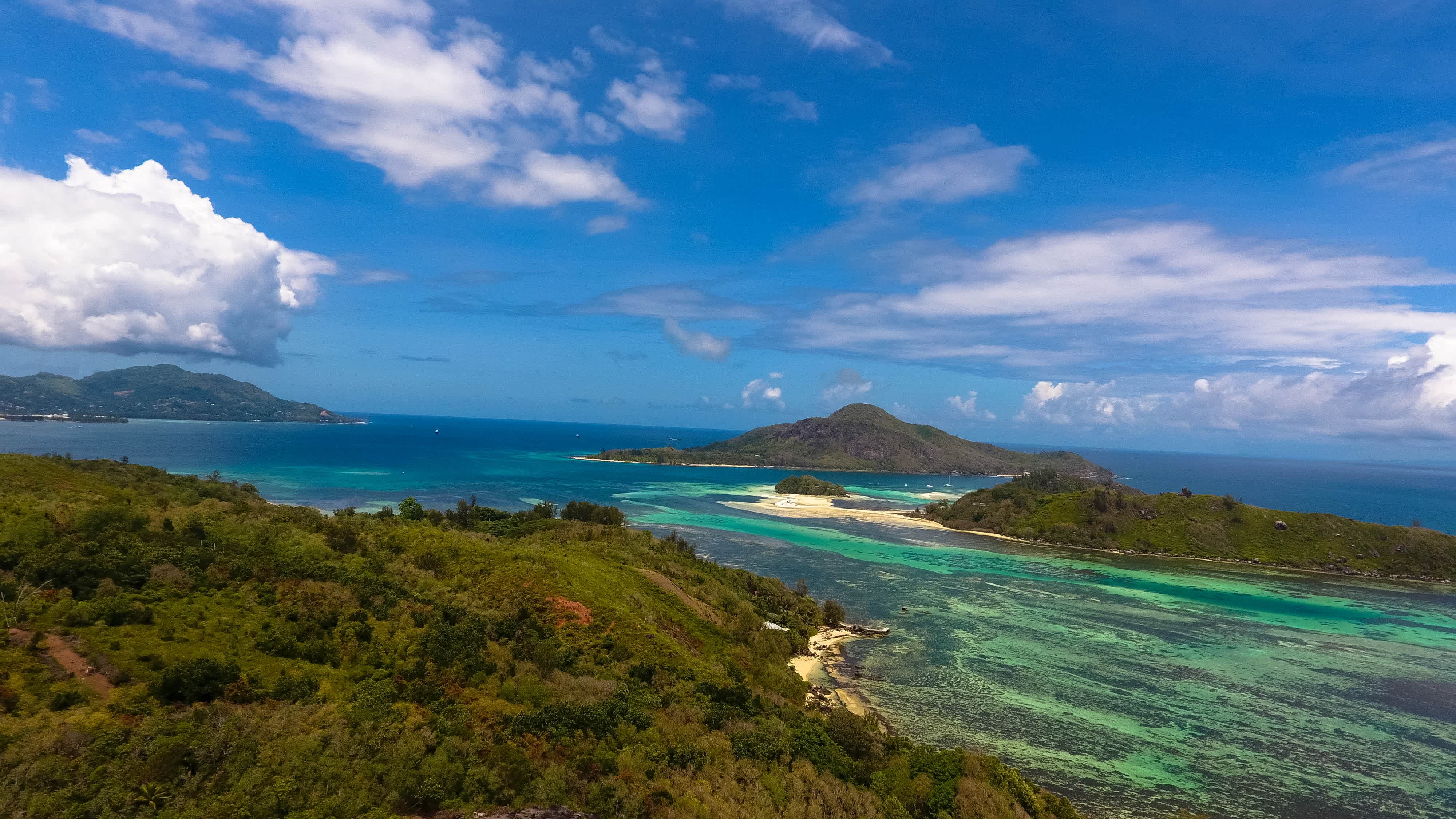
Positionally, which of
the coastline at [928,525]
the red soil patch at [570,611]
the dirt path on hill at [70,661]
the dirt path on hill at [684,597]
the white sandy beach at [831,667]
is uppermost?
the dirt path on hill at [70,661]

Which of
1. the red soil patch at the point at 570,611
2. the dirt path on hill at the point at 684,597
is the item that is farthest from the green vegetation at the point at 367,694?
the dirt path on hill at the point at 684,597

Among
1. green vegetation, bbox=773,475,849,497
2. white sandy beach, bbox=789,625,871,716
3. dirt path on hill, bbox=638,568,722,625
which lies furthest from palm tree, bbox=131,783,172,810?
green vegetation, bbox=773,475,849,497

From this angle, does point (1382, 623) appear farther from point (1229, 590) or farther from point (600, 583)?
point (600, 583)

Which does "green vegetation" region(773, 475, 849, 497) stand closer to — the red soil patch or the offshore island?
the offshore island

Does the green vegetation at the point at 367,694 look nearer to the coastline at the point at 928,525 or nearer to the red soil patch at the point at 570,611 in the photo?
the red soil patch at the point at 570,611

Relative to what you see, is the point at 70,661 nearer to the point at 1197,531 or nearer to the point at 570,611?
the point at 570,611
